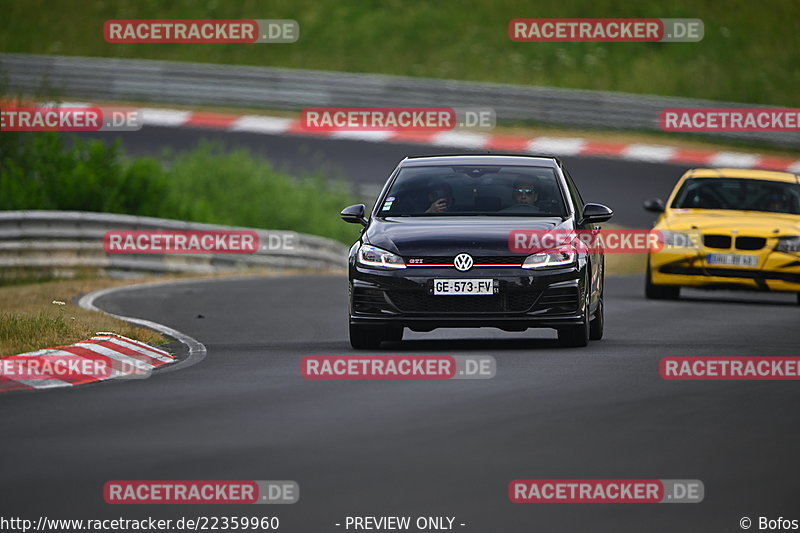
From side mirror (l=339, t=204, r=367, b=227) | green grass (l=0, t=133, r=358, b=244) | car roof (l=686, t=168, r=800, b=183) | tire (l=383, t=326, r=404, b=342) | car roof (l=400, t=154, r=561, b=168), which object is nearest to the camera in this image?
tire (l=383, t=326, r=404, b=342)

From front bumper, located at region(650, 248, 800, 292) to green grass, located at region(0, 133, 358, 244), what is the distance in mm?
10733

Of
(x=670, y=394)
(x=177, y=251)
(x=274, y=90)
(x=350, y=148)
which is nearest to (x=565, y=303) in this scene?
(x=670, y=394)

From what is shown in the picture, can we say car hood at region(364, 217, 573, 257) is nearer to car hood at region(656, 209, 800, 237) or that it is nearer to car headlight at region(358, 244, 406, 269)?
car headlight at region(358, 244, 406, 269)

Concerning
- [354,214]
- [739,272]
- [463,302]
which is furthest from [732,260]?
[463,302]

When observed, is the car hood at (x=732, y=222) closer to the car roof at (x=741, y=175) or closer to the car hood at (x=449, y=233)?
the car roof at (x=741, y=175)

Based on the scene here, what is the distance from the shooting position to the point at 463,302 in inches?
548

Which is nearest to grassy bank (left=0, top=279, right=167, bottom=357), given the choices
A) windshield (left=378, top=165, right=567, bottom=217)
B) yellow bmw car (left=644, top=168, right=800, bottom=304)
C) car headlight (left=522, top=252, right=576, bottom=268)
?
windshield (left=378, top=165, right=567, bottom=217)

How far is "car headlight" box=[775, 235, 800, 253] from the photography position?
20.6m

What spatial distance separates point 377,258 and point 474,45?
114 feet

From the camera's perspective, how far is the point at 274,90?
41.0 m

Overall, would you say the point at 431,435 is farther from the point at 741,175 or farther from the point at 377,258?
the point at 741,175

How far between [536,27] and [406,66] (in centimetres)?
401

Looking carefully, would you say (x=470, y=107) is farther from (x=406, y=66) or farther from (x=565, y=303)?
(x=565, y=303)

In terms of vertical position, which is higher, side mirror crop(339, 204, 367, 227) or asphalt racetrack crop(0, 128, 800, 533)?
side mirror crop(339, 204, 367, 227)
